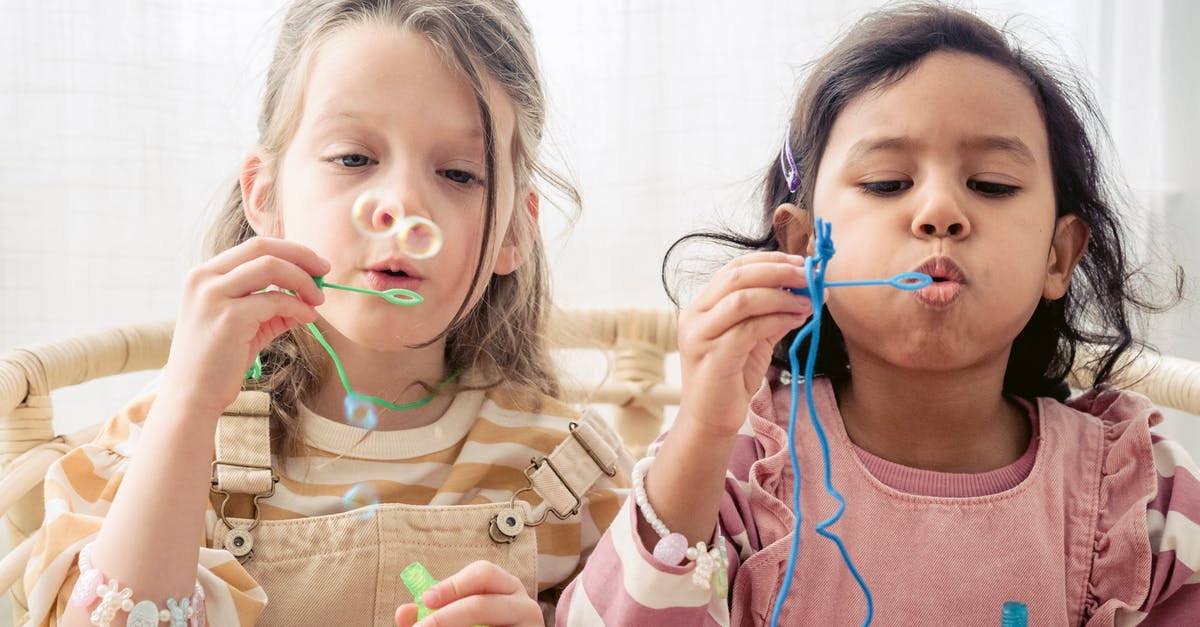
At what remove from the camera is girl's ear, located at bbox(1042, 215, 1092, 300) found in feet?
3.22

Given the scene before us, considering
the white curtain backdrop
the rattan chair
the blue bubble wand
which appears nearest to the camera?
the blue bubble wand

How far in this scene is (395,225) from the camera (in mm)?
868

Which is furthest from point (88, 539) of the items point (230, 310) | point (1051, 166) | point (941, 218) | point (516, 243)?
point (1051, 166)

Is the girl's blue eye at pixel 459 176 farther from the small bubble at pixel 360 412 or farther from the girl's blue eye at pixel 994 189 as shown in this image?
the girl's blue eye at pixel 994 189

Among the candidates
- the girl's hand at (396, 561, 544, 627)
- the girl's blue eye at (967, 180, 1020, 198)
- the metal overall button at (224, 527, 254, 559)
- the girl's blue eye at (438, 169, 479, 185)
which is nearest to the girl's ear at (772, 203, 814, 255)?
the girl's blue eye at (967, 180, 1020, 198)

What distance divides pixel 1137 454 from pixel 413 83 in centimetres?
61

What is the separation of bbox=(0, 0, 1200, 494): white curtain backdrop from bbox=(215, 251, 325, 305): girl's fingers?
0.75m

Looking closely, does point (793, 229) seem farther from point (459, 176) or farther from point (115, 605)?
point (115, 605)

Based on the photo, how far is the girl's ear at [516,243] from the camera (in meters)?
1.04

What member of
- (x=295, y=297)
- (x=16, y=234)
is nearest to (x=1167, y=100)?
(x=295, y=297)

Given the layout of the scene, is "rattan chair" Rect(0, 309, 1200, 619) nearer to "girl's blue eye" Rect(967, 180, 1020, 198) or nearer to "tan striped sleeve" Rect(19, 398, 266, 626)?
"tan striped sleeve" Rect(19, 398, 266, 626)

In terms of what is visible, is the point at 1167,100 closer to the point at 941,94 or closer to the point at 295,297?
the point at 941,94

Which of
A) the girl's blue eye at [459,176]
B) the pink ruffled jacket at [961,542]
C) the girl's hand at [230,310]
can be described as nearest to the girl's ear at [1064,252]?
the pink ruffled jacket at [961,542]

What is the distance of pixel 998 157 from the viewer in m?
0.89
